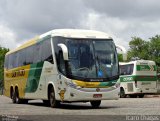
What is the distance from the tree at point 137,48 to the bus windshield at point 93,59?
5381cm

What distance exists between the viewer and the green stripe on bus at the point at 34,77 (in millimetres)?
21625

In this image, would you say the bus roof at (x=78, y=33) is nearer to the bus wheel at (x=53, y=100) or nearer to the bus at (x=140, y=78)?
the bus wheel at (x=53, y=100)

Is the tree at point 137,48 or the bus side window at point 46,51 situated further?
the tree at point 137,48

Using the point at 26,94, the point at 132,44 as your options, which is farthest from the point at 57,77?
the point at 132,44

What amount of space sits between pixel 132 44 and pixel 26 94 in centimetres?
5105

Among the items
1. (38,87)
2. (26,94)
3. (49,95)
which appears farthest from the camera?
(26,94)

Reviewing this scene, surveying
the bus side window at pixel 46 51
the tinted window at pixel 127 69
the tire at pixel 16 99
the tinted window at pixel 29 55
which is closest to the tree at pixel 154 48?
the tinted window at pixel 127 69

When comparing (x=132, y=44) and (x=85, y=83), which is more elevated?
(x=132, y=44)

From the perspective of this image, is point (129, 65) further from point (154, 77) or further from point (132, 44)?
point (132, 44)

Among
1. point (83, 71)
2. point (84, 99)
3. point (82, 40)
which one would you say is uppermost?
point (82, 40)

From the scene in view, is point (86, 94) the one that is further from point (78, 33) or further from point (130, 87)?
point (130, 87)

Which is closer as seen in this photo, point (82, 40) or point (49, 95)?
point (82, 40)

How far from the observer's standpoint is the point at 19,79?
25781 millimetres

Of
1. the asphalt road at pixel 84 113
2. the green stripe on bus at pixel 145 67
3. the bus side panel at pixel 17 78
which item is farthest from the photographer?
the green stripe on bus at pixel 145 67
